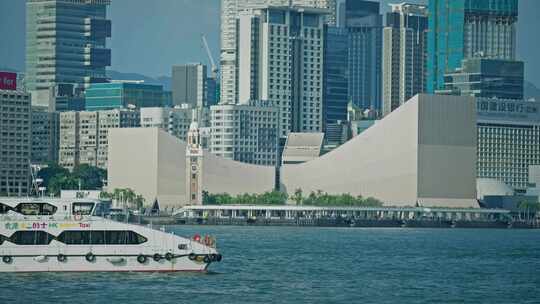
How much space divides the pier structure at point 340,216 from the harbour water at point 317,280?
71.0 metres

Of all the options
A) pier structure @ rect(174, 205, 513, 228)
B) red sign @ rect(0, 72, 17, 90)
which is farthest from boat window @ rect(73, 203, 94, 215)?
red sign @ rect(0, 72, 17, 90)

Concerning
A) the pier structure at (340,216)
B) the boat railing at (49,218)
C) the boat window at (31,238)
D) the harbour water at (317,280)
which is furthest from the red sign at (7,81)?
the boat window at (31,238)

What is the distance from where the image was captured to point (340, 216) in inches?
7402

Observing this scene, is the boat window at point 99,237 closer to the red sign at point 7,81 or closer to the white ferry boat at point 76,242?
the white ferry boat at point 76,242

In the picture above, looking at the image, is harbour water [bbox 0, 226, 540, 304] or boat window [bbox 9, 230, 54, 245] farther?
boat window [bbox 9, 230, 54, 245]

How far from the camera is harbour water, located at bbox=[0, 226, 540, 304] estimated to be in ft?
227

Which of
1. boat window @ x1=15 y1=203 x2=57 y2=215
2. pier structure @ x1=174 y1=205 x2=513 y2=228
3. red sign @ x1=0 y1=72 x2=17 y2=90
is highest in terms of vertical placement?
red sign @ x1=0 y1=72 x2=17 y2=90

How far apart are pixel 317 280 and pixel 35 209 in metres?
14.0

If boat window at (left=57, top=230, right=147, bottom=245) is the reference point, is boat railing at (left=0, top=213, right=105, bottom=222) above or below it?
above

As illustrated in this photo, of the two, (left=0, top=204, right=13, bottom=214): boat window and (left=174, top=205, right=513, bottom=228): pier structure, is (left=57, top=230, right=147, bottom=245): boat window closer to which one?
(left=0, top=204, right=13, bottom=214): boat window

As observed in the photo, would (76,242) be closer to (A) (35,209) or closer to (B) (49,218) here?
(B) (49,218)

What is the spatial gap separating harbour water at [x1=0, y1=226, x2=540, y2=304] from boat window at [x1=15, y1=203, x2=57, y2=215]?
9.28ft

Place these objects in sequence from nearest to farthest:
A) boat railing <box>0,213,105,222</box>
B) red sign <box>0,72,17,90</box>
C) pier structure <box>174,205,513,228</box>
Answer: boat railing <box>0,213,105,222</box> < pier structure <box>174,205,513,228</box> < red sign <box>0,72,17,90</box>

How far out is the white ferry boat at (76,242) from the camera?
73.2m
